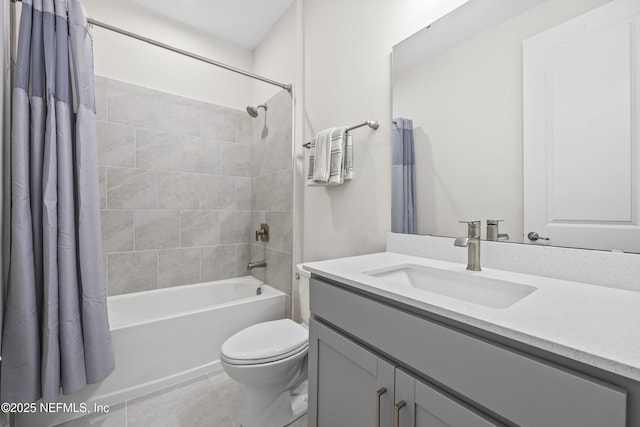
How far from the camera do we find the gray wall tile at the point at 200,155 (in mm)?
2225

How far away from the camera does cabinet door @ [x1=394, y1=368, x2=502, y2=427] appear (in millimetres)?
532

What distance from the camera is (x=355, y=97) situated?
1526 mm

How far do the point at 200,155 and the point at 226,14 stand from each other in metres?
1.11

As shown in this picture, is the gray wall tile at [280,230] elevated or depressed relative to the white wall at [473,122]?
depressed

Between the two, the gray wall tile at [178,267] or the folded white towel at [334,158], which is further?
the gray wall tile at [178,267]

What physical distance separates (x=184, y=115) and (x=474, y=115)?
6.90 feet

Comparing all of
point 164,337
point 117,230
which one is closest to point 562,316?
point 164,337

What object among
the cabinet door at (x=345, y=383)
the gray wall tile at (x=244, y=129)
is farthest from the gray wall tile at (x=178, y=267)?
the cabinet door at (x=345, y=383)

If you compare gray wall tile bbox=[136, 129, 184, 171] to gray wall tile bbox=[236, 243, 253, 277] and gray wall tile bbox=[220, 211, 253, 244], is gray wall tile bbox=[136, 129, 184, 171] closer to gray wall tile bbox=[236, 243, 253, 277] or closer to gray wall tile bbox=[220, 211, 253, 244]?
gray wall tile bbox=[220, 211, 253, 244]

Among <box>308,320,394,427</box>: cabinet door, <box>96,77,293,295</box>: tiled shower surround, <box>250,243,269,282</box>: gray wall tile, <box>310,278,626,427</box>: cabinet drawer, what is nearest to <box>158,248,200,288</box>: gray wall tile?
<box>96,77,293,295</box>: tiled shower surround

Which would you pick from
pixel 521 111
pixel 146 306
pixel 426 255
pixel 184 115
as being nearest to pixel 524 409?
pixel 426 255

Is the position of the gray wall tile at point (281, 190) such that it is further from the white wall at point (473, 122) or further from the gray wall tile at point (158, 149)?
the white wall at point (473, 122)

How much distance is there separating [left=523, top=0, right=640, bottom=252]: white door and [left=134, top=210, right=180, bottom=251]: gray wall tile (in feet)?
7.38

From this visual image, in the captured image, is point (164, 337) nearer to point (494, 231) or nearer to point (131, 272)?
point (131, 272)
